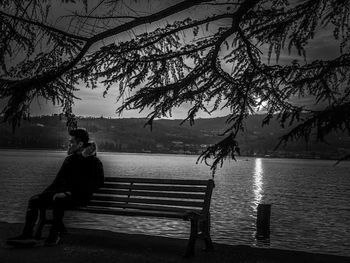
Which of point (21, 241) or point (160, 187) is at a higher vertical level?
point (160, 187)

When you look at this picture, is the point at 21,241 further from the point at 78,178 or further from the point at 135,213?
the point at 135,213

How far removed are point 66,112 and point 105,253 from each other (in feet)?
6.45

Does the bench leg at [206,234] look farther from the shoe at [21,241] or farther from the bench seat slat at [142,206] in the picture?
the shoe at [21,241]

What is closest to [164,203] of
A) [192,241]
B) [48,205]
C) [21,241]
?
[192,241]

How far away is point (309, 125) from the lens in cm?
375

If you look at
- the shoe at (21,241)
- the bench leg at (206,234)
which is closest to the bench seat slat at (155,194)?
Answer: the bench leg at (206,234)

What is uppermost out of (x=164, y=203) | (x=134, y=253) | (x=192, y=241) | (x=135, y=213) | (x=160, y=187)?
(x=160, y=187)

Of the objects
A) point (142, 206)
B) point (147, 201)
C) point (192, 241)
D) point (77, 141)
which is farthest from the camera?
point (147, 201)

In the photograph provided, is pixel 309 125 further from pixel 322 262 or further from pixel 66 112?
pixel 66 112

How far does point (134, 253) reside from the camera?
568 cm

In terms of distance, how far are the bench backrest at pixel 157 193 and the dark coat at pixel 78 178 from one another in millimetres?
433

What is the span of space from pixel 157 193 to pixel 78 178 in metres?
1.24

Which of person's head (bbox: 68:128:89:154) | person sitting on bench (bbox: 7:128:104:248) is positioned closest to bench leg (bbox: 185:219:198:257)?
person sitting on bench (bbox: 7:128:104:248)

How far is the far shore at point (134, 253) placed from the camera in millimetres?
5312
